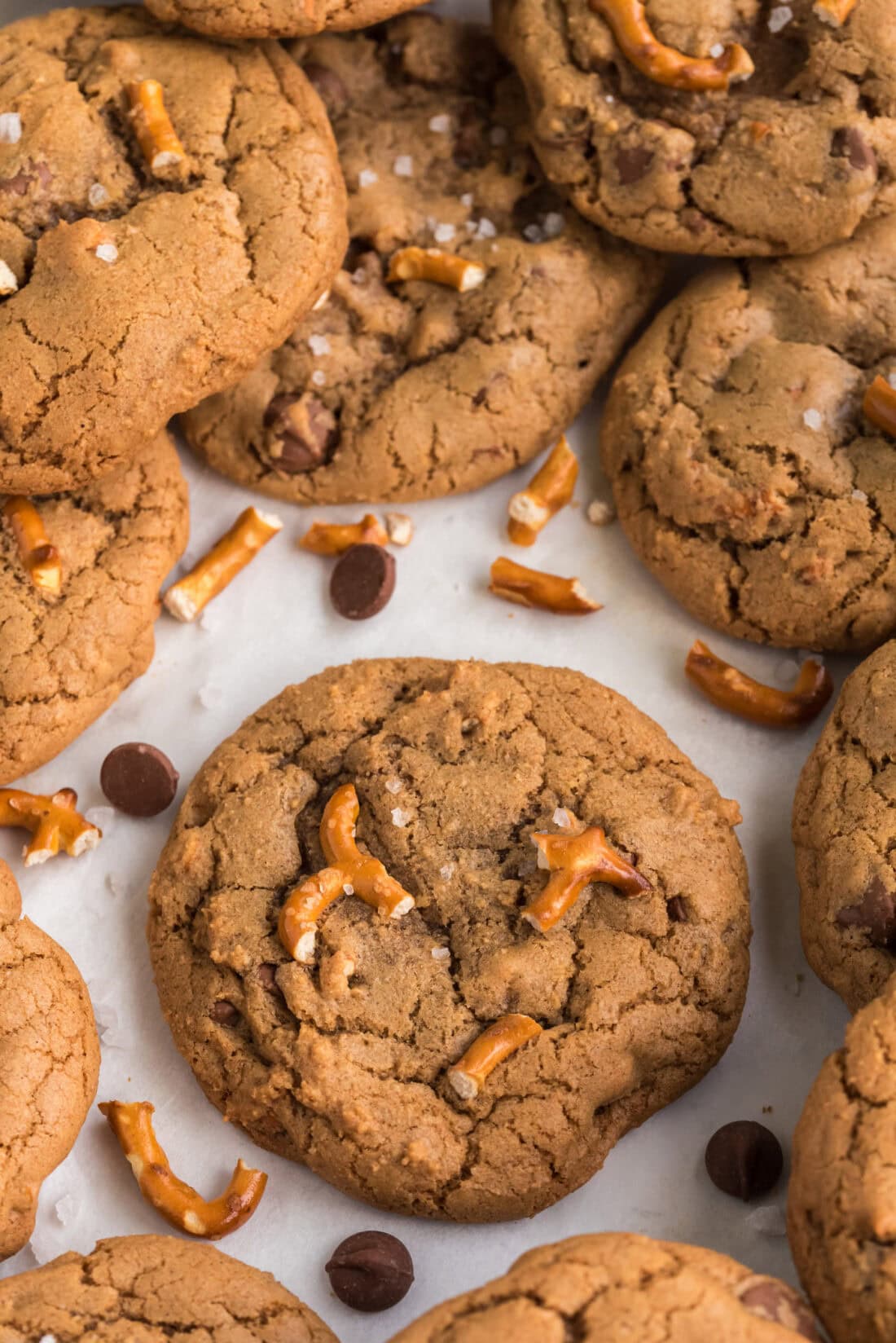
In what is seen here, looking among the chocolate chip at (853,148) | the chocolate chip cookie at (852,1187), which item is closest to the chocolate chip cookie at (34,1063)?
the chocolate chip cookie at (852,1187)

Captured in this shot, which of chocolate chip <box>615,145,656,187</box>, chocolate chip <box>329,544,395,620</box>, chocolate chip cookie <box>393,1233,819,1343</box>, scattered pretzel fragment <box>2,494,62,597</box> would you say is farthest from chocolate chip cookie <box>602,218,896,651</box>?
chocolate chip cookie <box>393,1233,819,1343</box>

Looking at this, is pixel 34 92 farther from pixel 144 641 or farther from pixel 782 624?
pixel 782 624

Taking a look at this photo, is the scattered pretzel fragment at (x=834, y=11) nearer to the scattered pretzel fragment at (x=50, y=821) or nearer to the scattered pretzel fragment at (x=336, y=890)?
the scattered pretzel fragment at (x=336, y=890)

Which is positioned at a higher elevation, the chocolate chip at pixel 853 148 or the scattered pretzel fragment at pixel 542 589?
the chocolate chip at pixel 853 148

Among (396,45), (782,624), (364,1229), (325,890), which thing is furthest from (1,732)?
(396,45)

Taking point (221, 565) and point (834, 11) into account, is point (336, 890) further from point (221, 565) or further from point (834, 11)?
point (834, 11)

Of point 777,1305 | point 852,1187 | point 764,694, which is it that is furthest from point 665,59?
point 777,1305
